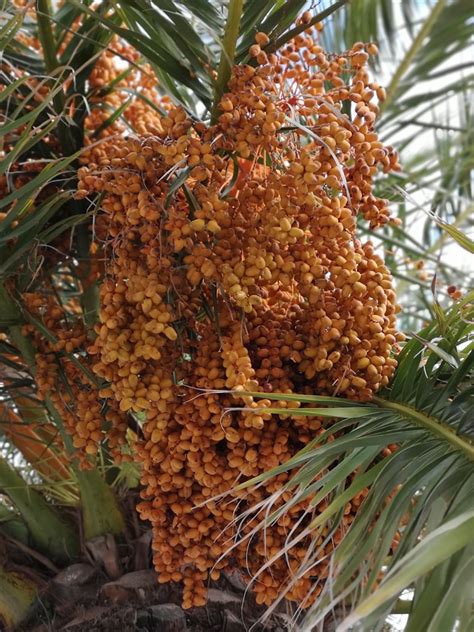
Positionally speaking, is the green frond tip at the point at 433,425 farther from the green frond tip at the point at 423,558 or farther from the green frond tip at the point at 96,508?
the green frond tip at the point at 96,508

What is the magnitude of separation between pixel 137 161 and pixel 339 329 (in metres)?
0.35

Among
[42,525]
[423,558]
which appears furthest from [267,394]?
[42,525]

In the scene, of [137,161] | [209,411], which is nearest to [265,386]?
[209,411]

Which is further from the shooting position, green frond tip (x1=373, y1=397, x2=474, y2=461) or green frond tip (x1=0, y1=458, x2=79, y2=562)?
green frond tip (x1=0, y1=458, x2=79, y2=562)

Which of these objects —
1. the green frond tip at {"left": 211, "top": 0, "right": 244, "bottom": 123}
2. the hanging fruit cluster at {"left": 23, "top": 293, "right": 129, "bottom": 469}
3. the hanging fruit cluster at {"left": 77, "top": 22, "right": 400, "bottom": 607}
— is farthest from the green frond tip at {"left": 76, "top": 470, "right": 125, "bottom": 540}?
the green frond tip at {"left": 211, "top": 0, "right": 244, "bottom": 123}

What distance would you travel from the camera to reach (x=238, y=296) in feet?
3.48

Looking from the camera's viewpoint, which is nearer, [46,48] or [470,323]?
[470,323]

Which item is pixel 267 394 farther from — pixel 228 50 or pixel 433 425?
pixel 228 50

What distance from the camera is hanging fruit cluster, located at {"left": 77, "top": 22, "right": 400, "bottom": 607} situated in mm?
1075

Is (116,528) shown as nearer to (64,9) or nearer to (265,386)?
(265,386)

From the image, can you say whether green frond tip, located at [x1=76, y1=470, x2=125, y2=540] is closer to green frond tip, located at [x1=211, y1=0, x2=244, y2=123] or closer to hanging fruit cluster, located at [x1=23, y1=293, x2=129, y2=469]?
hanging fruit cluster, located at [x1=23, y1=293, x2=129, y2=469]

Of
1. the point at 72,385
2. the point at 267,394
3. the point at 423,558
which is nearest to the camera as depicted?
the point at 423,558

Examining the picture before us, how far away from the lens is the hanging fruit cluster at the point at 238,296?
1075mm

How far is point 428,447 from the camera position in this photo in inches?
41.4
